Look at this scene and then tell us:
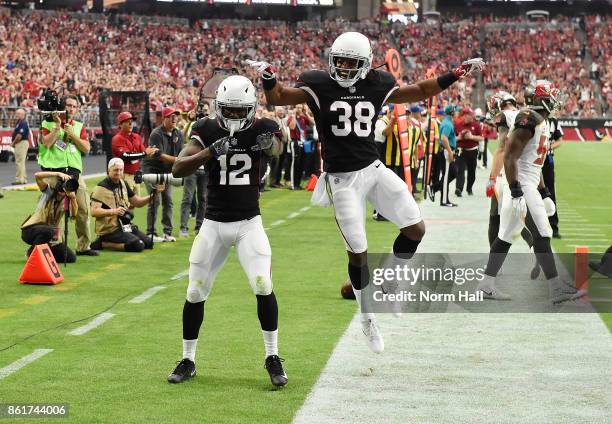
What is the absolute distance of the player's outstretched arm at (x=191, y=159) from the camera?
21.9 ft

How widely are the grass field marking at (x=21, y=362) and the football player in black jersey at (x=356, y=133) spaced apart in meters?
2.33

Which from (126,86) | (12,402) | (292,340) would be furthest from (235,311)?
(126,86)

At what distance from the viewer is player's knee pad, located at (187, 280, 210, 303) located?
687 centimetres

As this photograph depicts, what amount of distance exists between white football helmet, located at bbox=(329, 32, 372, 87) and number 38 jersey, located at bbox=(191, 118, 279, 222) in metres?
0.92

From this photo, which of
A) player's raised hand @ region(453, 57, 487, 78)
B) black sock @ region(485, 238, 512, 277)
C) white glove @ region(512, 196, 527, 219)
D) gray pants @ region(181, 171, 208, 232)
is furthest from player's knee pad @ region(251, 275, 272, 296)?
gray pants @ region(181, 171, 208, 232)

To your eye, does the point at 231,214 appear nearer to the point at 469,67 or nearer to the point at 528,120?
the point at 469,67

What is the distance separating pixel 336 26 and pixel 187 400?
67.3 metres

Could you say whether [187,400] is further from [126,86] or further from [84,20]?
[84,20]

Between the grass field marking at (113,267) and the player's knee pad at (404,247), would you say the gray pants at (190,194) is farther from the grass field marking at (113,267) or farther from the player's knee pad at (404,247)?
the player's knee pad at (404,247)

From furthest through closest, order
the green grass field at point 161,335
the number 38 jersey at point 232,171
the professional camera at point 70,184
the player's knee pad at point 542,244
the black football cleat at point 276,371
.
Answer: the professional camera at point 70,184 → the player's knee pad at point 542,244 → the number 38 jersey at point 232,171 → the black football cleat at point 276,371 → the green grass field at point 161,335

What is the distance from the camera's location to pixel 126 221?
14.1 meters

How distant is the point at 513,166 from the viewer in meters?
9.62

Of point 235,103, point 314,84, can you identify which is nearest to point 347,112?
point 314,84

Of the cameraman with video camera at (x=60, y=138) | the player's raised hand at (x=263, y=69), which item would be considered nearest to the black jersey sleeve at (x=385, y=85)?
the player's raised hand at (x=263, y=69)
